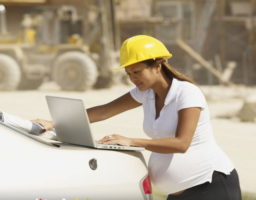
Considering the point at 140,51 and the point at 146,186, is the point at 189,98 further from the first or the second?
the point at 146,186

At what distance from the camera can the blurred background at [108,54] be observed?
1612 centimetres

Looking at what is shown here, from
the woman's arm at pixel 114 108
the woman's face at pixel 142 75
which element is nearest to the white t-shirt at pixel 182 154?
the woman's face at pixel 142 75

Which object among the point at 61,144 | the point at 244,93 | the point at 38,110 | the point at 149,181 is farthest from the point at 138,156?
the point at 244,93

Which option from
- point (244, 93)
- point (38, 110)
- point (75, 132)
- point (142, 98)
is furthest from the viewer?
point (244, 93)

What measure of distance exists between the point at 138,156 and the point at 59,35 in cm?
1858

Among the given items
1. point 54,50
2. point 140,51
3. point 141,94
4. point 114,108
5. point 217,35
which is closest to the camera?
point 140,51

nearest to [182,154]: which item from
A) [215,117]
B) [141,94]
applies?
[141,94]

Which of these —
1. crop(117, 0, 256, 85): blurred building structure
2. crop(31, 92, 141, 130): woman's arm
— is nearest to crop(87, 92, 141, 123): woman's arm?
crop(31, 92, 141, 130): woman's arm

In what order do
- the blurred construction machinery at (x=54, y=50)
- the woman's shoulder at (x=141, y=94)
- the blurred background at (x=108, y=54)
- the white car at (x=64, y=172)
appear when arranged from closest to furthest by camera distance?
the white car at (x=64, y=172), the woman's shoulder at (x=141, y=94), the blurred background at (x=108, y=54), the blurred construction machinery at (x=54, y=50)

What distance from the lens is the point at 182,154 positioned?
3.38 meters

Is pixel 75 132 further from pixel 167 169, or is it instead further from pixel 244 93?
pixel 244 93

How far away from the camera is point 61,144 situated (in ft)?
11.1

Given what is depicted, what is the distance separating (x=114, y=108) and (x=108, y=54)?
58.2ft

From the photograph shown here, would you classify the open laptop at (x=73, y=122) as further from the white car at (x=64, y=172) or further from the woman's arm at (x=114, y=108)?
the woman's arm at (x=114, y=108)
